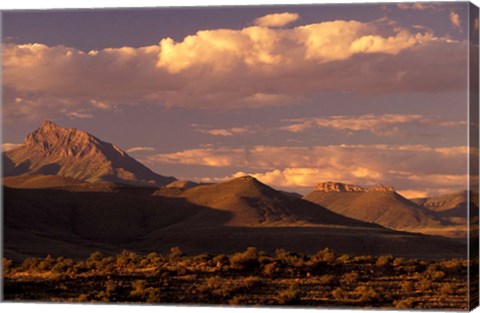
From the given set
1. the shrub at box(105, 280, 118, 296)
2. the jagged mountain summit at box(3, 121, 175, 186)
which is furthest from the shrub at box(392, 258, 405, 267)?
the shrub at box(105, 280, 118, 296)

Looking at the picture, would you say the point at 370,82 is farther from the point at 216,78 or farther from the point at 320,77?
the point at 216,78

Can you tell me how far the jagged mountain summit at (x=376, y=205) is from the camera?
34.2 metres

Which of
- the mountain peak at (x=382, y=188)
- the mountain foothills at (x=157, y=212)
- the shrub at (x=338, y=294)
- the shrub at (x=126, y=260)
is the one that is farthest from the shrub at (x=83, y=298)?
the mountain peak at (x=382, y=188)

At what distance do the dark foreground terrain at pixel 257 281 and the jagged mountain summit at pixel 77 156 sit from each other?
7.69 ft

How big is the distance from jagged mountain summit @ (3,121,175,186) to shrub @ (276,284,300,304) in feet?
15.8

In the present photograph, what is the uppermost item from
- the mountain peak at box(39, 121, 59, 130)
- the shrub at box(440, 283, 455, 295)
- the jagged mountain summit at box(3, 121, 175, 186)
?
the mountain peak at box(39, 121, 59, 130)

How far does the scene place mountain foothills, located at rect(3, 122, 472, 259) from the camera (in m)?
35.4

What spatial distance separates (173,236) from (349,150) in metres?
7.58

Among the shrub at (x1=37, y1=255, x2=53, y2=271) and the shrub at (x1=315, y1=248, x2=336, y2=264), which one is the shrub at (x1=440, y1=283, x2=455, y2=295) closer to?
the shrub at (x1=315, y1=248, x2=336, y2=264)

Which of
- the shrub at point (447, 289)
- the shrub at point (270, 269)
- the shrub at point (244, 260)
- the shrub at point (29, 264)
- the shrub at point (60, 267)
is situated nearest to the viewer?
the shrub at point (447, 289)

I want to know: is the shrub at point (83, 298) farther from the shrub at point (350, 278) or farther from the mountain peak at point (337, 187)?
the mountain peak at point (337, 187)

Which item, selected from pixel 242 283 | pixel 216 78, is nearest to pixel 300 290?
pixel 242 283

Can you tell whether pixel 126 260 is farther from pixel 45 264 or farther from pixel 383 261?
pixel 383 261

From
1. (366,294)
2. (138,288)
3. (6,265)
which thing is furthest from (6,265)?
(366,294)
